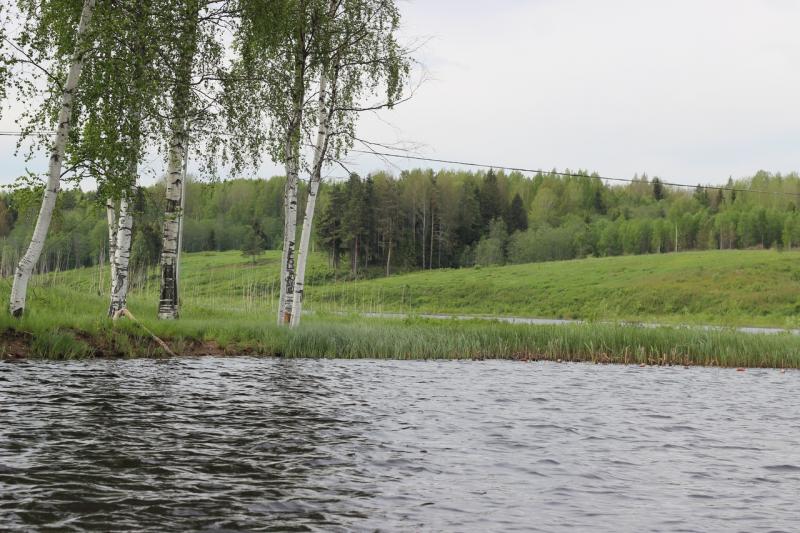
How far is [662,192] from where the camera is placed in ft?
543

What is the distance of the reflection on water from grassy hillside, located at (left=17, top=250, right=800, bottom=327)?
41.6 meters

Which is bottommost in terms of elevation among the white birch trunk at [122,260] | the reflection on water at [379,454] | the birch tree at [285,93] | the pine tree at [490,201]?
the reflection on water at [379,454]

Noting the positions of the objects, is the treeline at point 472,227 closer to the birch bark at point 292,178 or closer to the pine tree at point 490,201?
the pine tree at point 490,201

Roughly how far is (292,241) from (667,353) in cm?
1456

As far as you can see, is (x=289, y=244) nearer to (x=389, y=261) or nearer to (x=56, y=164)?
(x=56, y=164)

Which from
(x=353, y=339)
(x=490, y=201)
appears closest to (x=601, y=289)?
(x=490, y=201)

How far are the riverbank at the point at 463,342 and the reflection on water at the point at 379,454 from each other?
14.2ft

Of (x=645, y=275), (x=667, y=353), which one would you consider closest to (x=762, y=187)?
(x=645, y=275)

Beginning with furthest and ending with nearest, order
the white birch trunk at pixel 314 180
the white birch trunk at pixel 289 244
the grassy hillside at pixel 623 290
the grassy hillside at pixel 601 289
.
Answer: the grassy hillside at pixel 623 290
the grassy hillside at pixel 601 289
the white birch trunk at pixel 289 244
the white birch trunk at pixel 314 180

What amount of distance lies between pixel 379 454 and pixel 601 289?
69.2 metres

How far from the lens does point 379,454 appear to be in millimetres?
9555

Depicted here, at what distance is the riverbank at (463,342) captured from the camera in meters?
21.5

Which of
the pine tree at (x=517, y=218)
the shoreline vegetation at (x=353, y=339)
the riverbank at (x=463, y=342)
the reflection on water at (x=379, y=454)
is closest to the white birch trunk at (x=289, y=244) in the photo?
the shoreline vegetation at (x=353, y=339)

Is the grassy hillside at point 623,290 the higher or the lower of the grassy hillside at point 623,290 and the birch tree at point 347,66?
the lower
